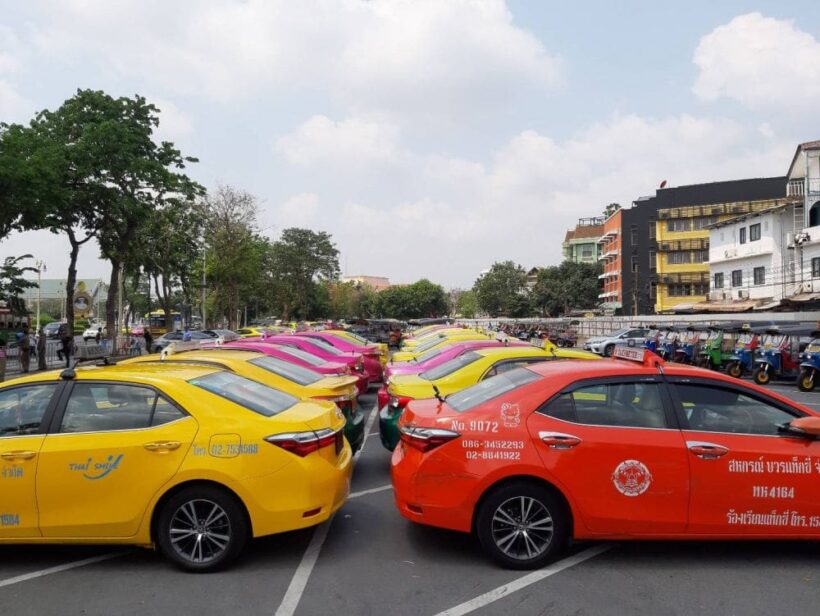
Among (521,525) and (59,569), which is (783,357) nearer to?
(521,525)

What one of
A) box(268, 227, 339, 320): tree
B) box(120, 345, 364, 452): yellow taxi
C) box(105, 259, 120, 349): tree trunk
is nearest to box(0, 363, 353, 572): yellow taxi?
box(120, 345, 364, 452): yellow taxi

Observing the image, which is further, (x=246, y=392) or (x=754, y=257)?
(x=754, y=257)

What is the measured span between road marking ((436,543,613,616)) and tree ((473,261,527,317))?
75.6m

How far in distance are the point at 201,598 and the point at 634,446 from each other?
3092 millimetres

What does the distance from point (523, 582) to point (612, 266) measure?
7250cm

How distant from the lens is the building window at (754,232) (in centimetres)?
4256

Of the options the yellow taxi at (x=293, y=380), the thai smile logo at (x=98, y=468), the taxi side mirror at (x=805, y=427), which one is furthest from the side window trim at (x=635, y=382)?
the thai smile logo at (x=98, y=468)

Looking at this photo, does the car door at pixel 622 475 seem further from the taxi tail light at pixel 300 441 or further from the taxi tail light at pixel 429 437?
the taxi tail light at pixel 300 441

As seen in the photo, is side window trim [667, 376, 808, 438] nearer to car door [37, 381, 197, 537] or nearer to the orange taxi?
the orange taxi

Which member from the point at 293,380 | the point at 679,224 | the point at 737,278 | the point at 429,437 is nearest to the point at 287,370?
the point at 293,380

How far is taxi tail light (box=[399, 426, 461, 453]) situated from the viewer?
4777 millimetres

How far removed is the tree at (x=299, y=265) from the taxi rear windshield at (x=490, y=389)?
56.8m

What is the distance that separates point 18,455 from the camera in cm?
469

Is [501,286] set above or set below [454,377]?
above
